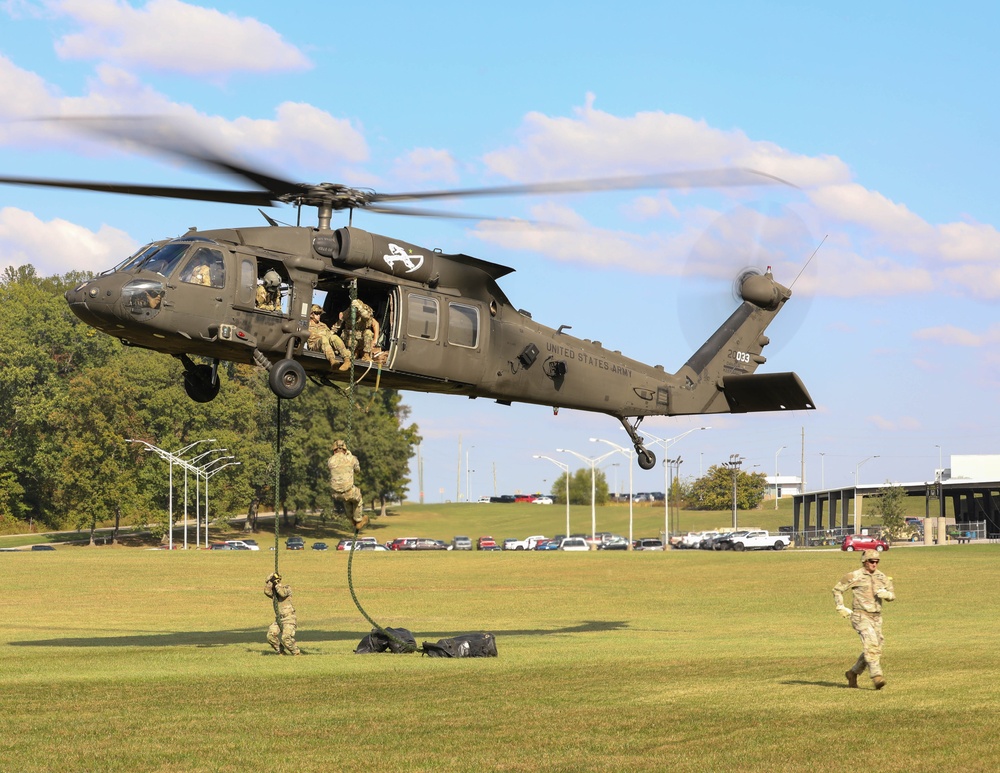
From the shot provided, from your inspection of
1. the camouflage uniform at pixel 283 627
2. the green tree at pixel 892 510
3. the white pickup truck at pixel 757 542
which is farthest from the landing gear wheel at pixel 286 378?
the green tree at pixel 892 510

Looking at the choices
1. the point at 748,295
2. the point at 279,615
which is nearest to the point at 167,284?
the point at 279,615

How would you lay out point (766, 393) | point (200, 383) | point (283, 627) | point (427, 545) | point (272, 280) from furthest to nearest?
point (427, 545), point (766, 393), point (283, 627), point (200, 383), point (272, 280)

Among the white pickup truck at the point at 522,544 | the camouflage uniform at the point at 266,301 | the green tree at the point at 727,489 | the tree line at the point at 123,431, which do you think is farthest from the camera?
the green tree at the point at 727,489

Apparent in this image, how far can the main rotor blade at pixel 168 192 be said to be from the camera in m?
20.0

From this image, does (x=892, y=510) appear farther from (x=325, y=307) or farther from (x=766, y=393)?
(x=325, y=307)

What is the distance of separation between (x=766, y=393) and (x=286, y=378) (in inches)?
528

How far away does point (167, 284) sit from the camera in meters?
21.8

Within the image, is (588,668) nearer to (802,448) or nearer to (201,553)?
(201,553)

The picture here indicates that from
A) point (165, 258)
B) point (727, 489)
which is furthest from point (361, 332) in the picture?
point (727, 489)

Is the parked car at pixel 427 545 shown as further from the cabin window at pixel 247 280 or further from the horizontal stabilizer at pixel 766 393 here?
the cabin window at pixel 247 280

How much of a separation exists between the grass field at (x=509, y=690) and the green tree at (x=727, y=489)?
143476mm

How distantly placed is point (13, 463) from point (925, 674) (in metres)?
116

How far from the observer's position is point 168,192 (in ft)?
71.4

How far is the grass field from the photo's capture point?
48.4ft
